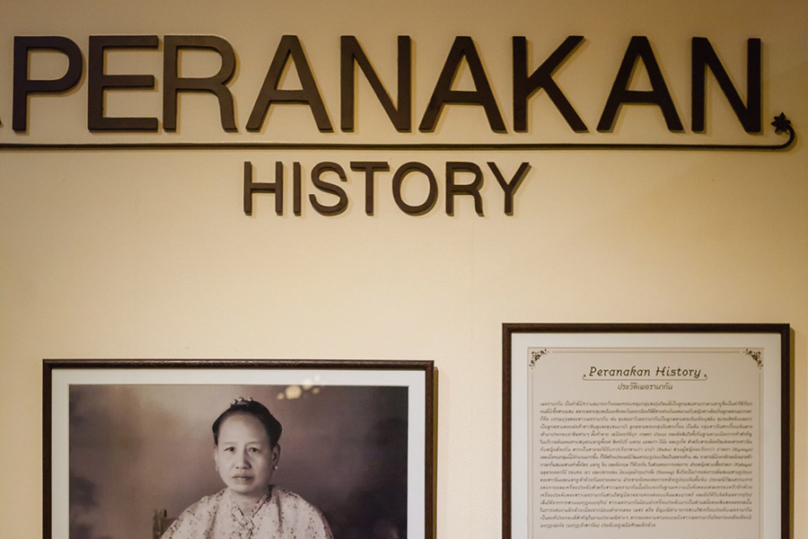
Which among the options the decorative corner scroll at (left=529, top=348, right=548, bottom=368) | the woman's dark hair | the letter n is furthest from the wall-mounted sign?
the woman's dark hair

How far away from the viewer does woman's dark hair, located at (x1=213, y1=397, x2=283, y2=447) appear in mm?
1466

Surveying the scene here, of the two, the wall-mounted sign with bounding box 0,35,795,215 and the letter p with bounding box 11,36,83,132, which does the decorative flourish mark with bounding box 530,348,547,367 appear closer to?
the wall-mounted sign with bounding box 0,35,795,215

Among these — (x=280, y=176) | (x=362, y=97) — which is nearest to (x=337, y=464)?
(x=280, y=176)

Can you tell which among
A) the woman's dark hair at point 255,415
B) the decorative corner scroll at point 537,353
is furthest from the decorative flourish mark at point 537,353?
the woman's dark hair at point 255,415

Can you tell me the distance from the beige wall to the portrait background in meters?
0.10

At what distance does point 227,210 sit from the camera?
1.49 m

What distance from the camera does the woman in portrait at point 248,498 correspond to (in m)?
1.47

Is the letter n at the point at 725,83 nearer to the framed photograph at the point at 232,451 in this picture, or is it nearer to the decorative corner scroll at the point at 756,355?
the decorative corner scroll at the point at 756,355

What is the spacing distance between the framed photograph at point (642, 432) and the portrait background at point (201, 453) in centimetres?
33

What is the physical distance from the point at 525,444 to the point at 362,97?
0.95 metres

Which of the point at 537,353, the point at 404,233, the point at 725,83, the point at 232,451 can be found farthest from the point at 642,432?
the point at 232,451

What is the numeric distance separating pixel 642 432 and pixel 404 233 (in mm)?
761

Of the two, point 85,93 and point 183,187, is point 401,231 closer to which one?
point 183,187

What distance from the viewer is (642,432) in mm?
1469
